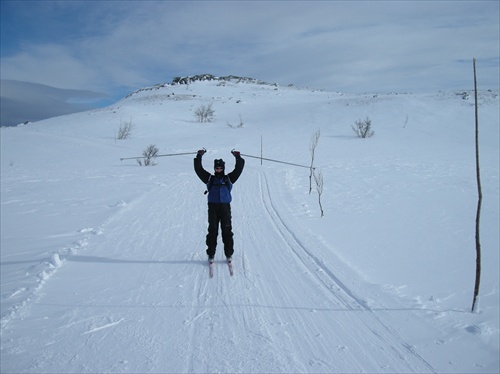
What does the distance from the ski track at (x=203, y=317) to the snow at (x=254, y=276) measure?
20 millimetres

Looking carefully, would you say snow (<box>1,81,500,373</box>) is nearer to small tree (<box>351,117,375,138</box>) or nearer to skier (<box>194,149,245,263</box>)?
skier (<box>194,149,245,263</box>)

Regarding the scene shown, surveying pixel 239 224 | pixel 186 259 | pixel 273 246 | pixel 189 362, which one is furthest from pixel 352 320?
pixel 239 224

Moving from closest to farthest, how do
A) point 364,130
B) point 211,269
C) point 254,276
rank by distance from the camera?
point 254,276, point 211,269, point 364,130

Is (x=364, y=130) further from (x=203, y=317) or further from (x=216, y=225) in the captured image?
(x=203, y=317)

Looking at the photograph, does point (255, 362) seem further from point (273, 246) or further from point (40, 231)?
point (40, 231)

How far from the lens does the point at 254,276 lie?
4.88 meters

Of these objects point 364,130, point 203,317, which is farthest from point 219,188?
point 364,130

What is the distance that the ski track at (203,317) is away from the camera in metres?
3.07

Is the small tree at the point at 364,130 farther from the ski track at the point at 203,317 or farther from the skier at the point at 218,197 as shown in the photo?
the skier at the point at 218,197

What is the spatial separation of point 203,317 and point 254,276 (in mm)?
1305

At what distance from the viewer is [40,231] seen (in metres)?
7.17

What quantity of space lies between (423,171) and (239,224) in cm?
1134

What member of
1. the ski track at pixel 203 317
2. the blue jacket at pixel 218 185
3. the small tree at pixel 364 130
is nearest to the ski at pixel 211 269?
the ski track at pixel 203 317

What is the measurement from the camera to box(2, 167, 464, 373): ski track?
307 centimetres
